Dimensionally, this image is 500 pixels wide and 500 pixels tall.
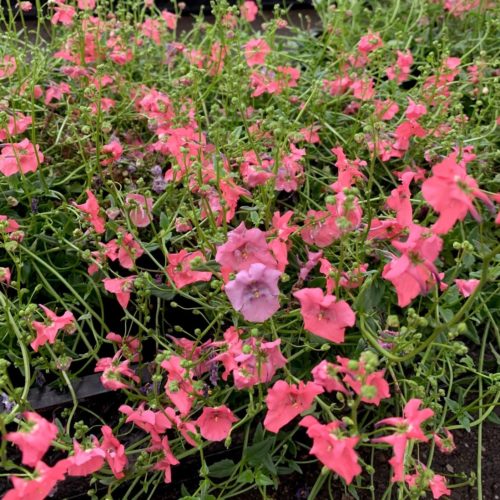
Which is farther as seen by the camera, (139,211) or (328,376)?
(139,211)

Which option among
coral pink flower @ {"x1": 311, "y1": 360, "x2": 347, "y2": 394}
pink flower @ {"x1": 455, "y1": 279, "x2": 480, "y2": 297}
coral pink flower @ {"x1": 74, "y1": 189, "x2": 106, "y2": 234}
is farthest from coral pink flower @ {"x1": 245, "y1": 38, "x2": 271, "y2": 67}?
coral pink flower @ {"x1": 311, "y1": 360, "x2": 347, "y2": 394}

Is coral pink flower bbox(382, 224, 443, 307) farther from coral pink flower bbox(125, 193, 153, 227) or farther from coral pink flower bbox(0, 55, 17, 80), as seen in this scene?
coral pink flower bbox(0, 55, 17, 80)

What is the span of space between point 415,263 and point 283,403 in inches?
11.6

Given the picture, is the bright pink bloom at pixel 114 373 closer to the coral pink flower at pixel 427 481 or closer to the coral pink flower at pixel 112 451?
the coral pink flower at pixel 112 451

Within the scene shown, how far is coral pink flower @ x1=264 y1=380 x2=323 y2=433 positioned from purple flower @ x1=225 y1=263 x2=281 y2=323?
0.35 ft

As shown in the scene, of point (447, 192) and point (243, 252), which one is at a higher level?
point (447, 192)

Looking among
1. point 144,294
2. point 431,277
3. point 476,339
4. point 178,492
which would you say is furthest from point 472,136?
point 178,492

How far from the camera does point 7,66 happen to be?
1513 millimetres

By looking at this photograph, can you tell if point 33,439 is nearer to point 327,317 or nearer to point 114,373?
point 114,373

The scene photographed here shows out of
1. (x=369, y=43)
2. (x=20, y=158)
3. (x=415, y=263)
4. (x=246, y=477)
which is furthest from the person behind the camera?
(x=369, y=43)

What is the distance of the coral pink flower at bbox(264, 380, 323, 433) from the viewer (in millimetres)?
944

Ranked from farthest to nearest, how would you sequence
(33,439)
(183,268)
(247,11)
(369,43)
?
(247,11)
(369,43)
(183,268)
(33,439)

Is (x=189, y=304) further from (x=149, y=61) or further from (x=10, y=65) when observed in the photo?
(x=149, y=61)

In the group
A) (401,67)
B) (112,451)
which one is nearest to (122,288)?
(112,451)
